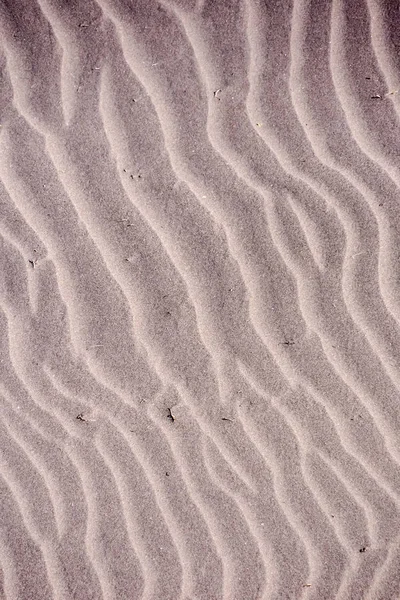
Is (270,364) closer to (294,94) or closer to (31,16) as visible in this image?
(294,94)

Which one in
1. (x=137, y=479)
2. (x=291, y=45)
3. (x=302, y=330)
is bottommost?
(x=137, y=479)

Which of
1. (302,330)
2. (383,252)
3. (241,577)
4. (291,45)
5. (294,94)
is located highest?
(291,45)

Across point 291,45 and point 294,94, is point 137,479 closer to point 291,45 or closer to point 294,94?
point 294,94

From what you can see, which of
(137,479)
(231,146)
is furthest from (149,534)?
(231,146)

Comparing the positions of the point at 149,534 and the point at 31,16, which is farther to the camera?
the point at 31,16

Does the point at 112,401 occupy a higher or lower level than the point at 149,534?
higher

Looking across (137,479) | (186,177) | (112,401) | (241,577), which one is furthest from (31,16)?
(241,577)
